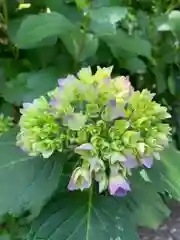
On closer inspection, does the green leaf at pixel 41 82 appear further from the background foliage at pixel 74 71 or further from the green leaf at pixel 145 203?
the green leaf at pixel 145 203

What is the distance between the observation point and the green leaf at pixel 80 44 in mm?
1096

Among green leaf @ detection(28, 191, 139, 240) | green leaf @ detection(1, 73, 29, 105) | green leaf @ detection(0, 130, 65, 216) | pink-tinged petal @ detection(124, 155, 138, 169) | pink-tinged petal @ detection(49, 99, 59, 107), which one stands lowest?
green leaf @ detection(1, 73, 29, 105)

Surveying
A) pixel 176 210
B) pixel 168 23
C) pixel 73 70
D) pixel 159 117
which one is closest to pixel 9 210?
pixel 159 117

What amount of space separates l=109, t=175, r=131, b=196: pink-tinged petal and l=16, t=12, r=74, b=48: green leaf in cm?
37

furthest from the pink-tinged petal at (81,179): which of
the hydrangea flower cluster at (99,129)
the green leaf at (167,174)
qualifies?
the green leaf at (167,174)

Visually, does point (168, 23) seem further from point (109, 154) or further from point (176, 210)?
point (176, 210)

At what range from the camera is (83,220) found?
80 cm

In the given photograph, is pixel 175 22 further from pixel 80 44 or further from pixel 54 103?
pixel 54 103

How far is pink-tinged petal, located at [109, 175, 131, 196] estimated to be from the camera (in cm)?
74

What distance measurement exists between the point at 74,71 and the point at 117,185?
458mm

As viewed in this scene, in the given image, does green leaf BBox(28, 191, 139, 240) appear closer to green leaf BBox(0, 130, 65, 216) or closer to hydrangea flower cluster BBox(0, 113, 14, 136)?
green leaf BBox(0, 130, 65, 216)

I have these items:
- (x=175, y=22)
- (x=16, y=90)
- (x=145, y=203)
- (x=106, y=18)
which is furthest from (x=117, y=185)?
(x=175, y=22)

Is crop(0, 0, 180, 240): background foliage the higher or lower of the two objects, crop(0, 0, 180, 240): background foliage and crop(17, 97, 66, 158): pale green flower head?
the lower

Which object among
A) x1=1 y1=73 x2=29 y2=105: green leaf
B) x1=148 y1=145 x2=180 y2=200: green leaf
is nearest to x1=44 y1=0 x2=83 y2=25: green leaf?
x1=1 y1=73 x2=29 y2=105: green leaf
